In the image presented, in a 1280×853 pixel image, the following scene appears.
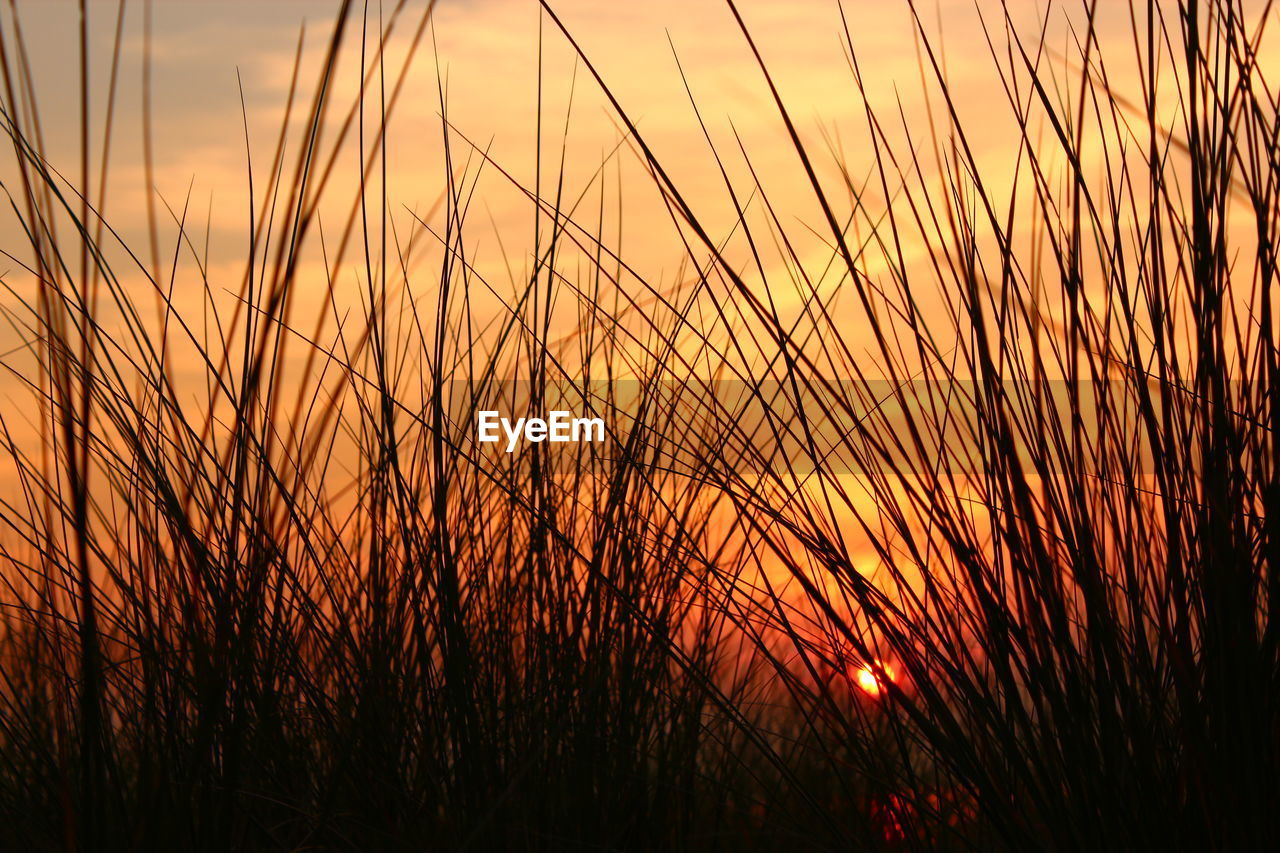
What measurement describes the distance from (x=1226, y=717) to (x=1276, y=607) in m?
0.09

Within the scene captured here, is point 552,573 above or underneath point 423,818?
above

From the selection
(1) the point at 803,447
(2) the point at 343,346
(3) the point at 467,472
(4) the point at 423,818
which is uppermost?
(2) the point at 343,346

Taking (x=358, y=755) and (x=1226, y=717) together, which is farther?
(x=358, y=755)

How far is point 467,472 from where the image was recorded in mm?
1749

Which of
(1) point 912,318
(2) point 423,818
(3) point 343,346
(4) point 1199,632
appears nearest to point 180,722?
(2) point 423,818

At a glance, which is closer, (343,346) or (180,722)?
(180,722)

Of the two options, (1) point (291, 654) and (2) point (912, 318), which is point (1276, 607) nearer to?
(2) point (912, 318)

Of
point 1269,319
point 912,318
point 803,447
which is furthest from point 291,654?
point 1269,319

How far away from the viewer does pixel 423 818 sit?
149cm

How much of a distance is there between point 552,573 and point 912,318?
73 cm

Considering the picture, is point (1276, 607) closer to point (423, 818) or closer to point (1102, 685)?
point (1102, 685)

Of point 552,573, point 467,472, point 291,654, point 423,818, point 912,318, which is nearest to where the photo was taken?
point 912,318

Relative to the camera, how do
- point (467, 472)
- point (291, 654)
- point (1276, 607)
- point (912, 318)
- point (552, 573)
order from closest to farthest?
point (1276, 607), point (912, 318), point (291, 654), point (552, 573), point (467, 472)

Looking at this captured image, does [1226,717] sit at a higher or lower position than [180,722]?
lower
